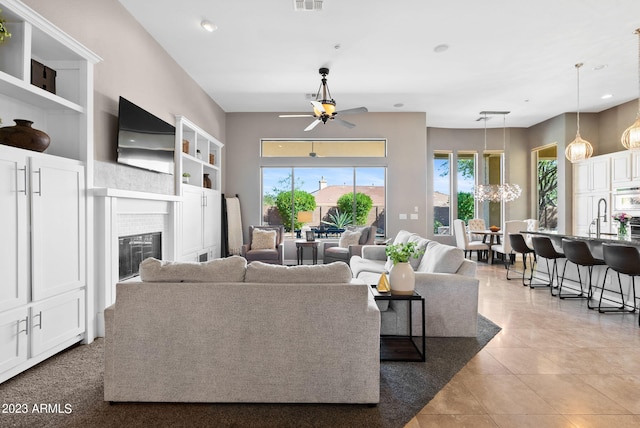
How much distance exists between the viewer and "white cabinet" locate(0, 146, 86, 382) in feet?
7.84

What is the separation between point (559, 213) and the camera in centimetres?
812

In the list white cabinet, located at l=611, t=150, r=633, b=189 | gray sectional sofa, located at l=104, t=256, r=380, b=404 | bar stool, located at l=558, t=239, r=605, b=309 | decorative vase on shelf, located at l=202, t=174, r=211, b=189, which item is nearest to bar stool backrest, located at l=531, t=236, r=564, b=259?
bar stool, located at l=558, t=239, r=605, b=309

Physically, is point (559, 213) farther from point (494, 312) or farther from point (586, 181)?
point (494, 312)

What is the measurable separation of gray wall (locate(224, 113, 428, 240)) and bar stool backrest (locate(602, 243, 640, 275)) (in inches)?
157

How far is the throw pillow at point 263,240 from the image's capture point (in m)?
6.73

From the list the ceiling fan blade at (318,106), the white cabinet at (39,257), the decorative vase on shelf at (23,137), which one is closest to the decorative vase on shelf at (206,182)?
the ceiling fan blade at (318,106)

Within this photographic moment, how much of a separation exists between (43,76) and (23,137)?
0.64 m

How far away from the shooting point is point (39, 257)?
2.63m

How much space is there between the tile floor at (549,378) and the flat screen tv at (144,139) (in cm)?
365

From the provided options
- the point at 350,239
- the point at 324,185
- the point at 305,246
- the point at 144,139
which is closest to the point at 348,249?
the point at 350,239

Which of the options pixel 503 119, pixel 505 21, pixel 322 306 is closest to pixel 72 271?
pixel 322 306

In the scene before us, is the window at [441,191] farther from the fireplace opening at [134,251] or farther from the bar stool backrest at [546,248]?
the fireplace opening at [134,251]

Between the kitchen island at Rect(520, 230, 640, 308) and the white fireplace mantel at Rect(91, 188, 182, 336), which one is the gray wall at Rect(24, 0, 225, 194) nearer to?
the white fireplace mantel at Rect(91, 188, 182, 336)

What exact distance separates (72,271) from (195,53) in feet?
11.1
